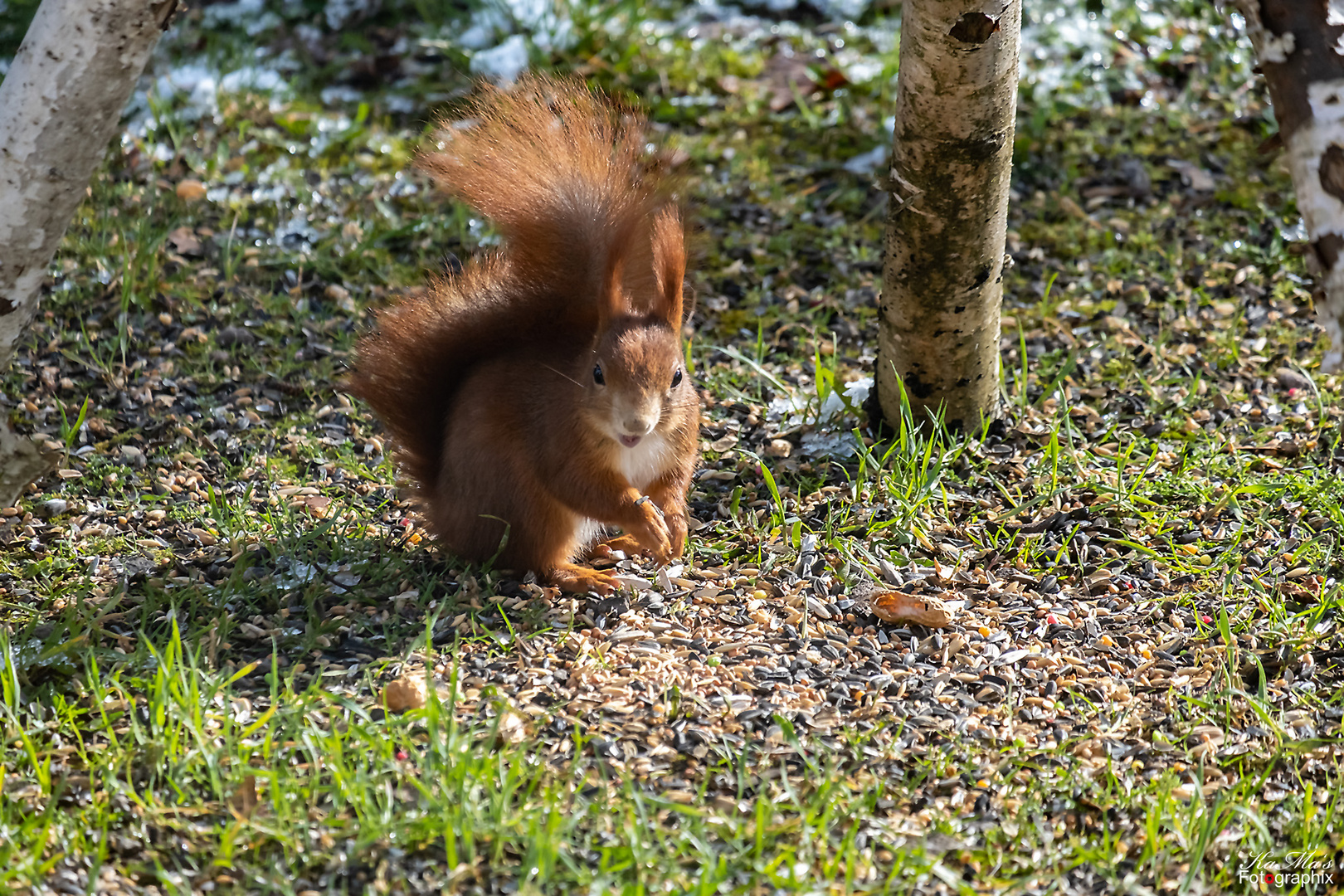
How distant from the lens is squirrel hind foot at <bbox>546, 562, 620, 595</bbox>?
95.7 inches

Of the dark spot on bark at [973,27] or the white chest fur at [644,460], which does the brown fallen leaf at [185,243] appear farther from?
the dark spot on bark at [973,27]

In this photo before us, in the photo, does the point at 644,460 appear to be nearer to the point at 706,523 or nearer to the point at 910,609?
the point at 706,523

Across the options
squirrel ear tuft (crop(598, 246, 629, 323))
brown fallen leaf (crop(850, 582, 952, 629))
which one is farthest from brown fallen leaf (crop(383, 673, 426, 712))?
brown fallen leaf (crop(850, 582, 952, 629))

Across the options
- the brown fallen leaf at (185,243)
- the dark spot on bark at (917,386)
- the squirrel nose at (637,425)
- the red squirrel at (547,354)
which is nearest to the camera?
the squirrel nose at (637,425)

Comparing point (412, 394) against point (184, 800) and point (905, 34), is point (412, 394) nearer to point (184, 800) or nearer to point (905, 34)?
point (184, 800)

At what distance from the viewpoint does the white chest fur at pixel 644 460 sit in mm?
2363

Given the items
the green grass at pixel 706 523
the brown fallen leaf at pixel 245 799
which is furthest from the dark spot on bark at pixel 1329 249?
the brown fallen leaf at pixel 245 799

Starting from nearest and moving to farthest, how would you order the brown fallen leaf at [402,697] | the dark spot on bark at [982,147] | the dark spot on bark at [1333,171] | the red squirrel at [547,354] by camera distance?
the dark spot on bark at [1333,171] → the brown fallen leaf at [402,697] → the red squirrel at [547,354] → the dark spot on bark at [982,147]

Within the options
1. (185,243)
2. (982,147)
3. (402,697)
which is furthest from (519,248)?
(185,243)

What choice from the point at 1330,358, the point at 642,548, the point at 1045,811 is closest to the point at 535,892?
the point at 1045,811

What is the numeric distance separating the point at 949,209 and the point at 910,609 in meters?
Result: 0.89

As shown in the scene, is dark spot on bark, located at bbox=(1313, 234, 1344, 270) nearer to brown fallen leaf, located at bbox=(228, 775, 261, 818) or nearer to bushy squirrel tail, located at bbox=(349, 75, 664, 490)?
bushy squirrel tail, located at bbox=(349, 75, 664, 490)

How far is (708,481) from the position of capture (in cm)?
290

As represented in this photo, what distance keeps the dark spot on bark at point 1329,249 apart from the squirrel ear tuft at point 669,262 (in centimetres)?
103
